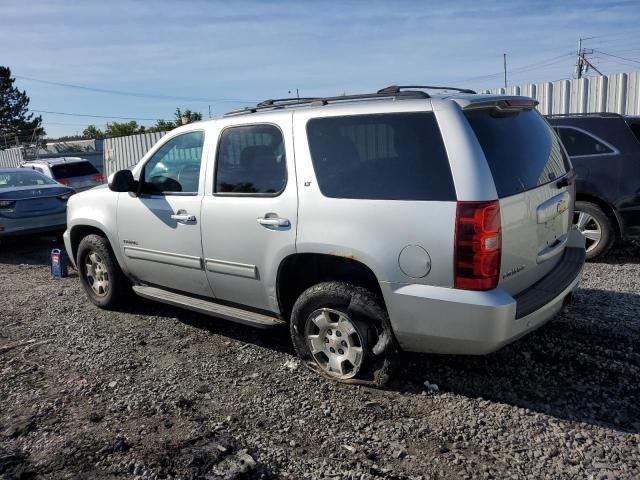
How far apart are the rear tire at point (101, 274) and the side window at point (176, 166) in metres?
0.92

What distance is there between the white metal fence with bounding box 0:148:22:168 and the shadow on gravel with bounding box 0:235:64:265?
1744 cm

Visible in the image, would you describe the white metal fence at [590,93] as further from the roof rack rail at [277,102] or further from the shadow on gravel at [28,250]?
the shadow on gravel at [28,250]

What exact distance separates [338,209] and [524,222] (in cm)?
113

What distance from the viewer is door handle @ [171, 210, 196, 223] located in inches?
175

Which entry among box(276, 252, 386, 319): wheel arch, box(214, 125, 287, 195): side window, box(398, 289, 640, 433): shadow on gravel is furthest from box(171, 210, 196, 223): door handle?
box(398, 289, 640, 433): shadow on gravel

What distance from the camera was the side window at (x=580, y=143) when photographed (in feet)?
21.9

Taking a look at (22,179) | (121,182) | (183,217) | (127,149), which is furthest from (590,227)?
(127,149)

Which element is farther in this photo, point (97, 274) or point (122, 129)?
point (122, 129)

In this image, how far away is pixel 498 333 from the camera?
10.4 ft

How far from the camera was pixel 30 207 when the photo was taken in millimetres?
9047

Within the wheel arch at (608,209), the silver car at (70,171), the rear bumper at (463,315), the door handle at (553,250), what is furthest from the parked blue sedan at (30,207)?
the door handle at (553,250)

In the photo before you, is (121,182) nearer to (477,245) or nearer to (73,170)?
(477,245)

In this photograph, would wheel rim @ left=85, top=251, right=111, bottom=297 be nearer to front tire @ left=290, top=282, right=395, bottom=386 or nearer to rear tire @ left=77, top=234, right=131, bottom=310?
rear tire @ left=77, top=234, right=131, bottom=310

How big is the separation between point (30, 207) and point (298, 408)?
7266 millimetres
